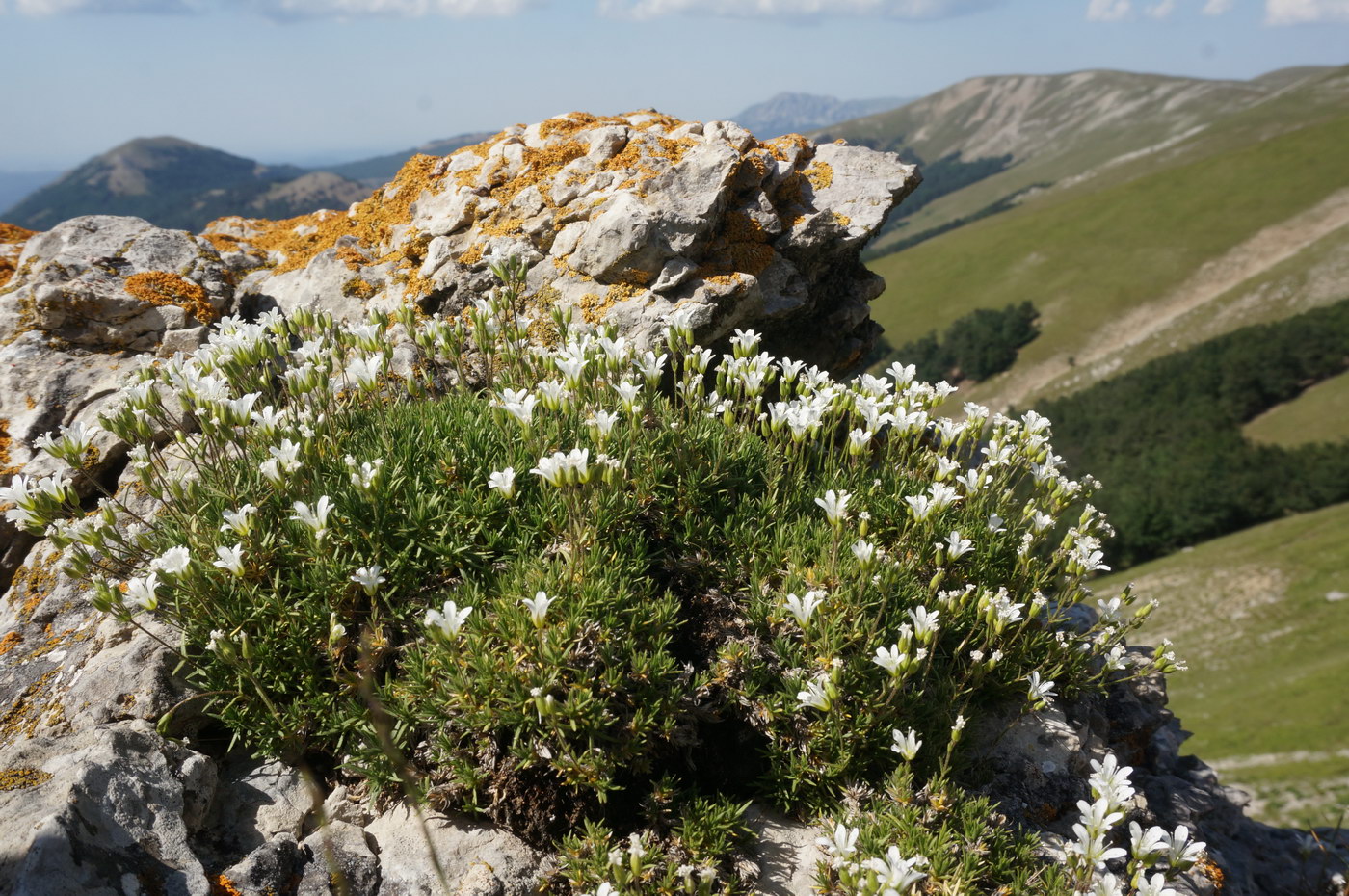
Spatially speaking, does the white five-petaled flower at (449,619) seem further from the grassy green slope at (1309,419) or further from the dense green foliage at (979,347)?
the dense green foliage at (979,347)

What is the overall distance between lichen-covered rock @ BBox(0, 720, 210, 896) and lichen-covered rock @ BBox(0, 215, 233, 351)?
4.95 meters

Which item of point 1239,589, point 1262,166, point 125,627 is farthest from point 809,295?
point 1262,166

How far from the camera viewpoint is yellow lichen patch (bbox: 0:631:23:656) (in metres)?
5.07

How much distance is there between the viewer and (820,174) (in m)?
9.45

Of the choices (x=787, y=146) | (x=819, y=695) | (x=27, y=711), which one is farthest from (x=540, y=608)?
(x=787, y=146)

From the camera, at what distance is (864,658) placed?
4.45 meters

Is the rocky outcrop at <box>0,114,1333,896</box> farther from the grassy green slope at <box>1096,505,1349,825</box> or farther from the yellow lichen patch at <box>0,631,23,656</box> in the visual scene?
the grassy green slope at <box>1096,505,1349,825</box>

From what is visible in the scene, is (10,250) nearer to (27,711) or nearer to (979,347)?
(27,711)

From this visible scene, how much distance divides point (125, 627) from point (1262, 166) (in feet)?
636

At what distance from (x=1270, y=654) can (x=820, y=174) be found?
6072 cm

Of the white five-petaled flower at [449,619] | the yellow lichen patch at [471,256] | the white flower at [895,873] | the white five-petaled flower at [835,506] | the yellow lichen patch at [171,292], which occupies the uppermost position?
the yellow lichen patch at [471,256]

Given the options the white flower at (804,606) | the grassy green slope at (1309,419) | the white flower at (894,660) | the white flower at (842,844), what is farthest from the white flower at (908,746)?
the grassy green slope at (1309,419)

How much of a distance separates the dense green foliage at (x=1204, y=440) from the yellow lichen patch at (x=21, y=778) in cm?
10948

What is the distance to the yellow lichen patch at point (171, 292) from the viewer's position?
758cm
